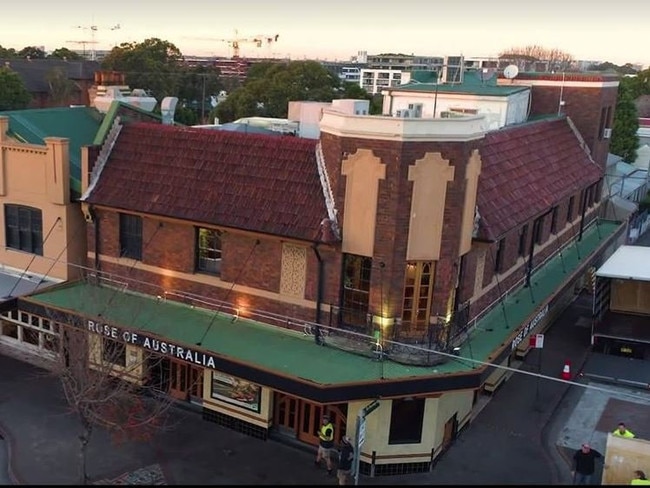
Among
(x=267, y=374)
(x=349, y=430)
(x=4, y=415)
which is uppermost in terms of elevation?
(x=267, y=374)

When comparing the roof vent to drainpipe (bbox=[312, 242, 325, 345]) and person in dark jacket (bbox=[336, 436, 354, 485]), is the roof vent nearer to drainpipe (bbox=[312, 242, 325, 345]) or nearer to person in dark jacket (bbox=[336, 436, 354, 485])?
drainpipe (bbox=[312, 242, 325, 345])

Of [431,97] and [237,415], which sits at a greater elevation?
[431,97]

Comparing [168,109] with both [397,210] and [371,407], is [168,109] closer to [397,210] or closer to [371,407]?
[397,210]

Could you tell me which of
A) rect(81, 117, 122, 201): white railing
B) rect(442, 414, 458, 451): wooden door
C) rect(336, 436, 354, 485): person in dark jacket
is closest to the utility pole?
rect(336, 436, 354, 485): person in dark jacket

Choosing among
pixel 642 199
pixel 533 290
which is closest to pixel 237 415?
pixel 533 290

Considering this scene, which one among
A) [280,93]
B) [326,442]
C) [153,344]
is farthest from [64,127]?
[280,93]

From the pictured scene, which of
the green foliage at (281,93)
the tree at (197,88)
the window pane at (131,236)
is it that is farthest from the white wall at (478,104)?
the tree at (197,88)

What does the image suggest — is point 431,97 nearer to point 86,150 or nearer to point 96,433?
point 86,150
